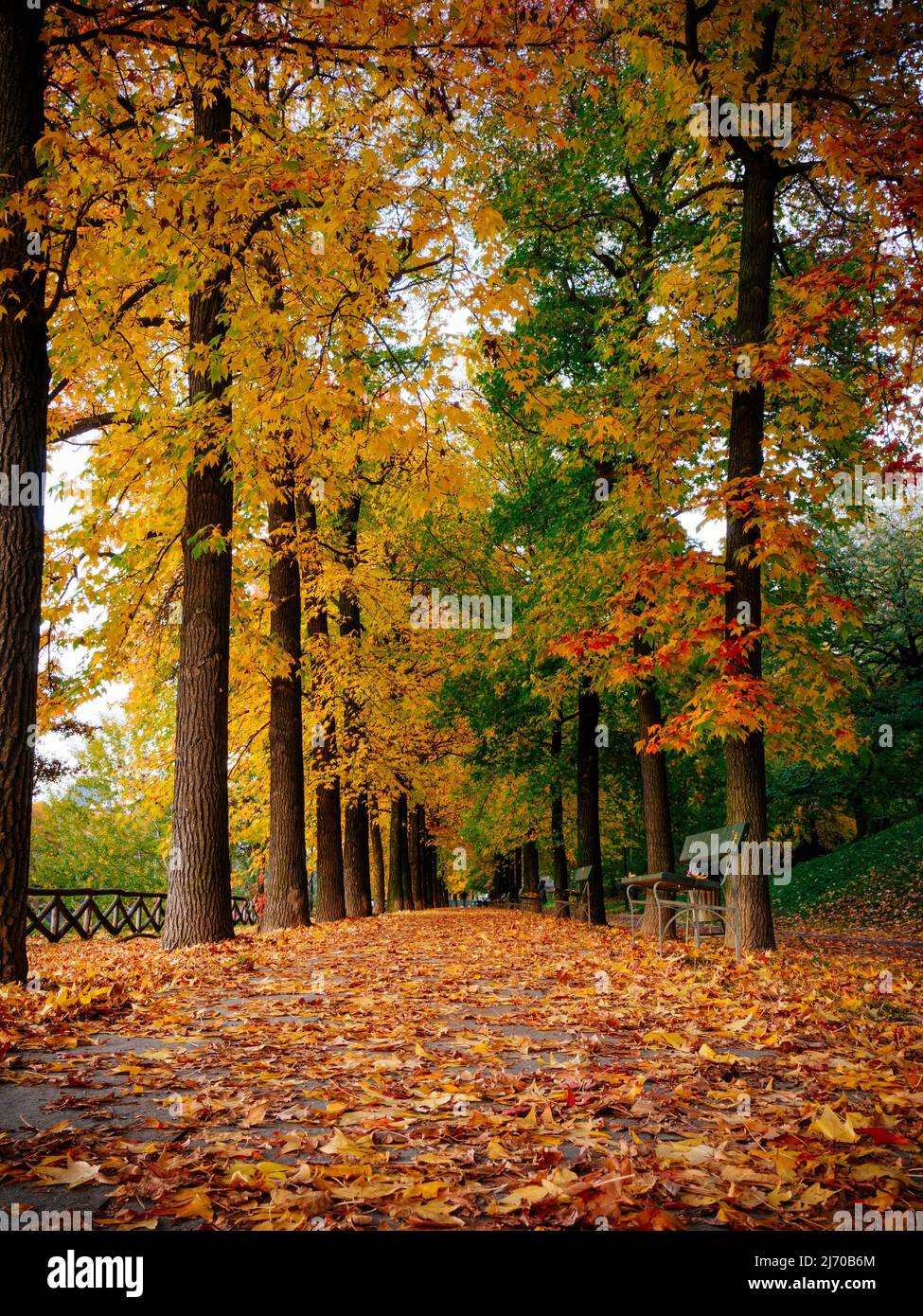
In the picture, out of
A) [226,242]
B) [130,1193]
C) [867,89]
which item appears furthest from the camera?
[867,89]

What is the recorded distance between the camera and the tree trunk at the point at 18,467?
5965 mm

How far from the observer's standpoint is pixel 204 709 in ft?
31.1

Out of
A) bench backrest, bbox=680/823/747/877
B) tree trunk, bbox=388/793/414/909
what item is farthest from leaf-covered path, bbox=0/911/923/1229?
tree trunk, bbox=388/793/414/909

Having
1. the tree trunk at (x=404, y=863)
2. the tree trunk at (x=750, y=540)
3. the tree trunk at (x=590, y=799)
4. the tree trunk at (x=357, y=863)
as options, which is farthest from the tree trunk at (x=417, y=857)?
the tree trunk at (x=750, y=540)

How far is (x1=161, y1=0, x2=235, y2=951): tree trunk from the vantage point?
367 inches

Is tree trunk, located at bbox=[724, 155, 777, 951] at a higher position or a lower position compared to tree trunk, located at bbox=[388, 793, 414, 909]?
higher

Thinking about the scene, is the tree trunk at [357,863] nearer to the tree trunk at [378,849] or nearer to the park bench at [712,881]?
the tree trunk at [378,849]

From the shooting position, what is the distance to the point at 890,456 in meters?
9.09

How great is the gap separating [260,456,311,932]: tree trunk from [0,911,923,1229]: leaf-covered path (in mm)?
6269

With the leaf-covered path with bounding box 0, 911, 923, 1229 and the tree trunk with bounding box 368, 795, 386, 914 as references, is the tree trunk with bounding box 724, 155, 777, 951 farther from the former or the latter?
the tree trunk with bounding box 368, 795, 386, 914

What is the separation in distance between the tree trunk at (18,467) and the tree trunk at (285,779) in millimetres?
6815
